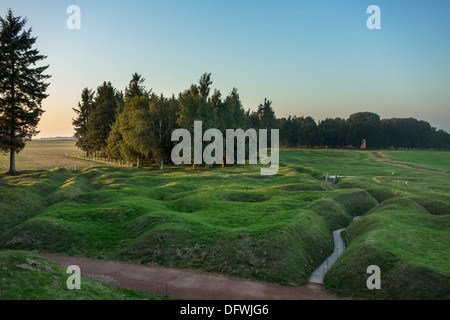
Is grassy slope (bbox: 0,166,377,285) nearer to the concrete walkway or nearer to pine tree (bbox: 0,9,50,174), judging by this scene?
the concrete walkway

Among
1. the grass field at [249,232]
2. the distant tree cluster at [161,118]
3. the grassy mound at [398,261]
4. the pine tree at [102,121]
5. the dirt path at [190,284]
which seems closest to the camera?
the grassy mound at [398,261]

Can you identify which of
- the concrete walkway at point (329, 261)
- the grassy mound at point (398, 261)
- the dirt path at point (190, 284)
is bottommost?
the concrete walkway at point (329, 261)

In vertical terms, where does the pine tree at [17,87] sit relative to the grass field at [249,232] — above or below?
above

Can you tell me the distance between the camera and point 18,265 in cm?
2097

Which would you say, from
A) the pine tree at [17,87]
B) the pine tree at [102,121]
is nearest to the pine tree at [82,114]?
the pine tree at [102,121]

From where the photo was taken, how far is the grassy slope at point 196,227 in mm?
29875

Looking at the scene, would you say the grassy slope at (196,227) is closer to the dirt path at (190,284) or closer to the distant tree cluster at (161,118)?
the dirt path at (190,284)

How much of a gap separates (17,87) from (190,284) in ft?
231

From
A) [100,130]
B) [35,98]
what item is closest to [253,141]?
[100,130]

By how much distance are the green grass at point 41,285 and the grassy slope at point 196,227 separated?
7.91 m

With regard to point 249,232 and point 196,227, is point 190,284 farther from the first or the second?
point 196,227

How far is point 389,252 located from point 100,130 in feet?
419

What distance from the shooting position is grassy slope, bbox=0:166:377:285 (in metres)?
29.9
